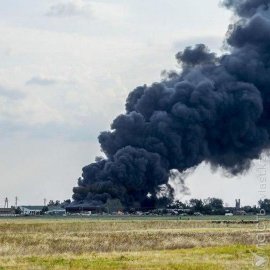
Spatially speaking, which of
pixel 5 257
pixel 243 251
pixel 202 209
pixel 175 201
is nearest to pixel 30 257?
pixel 5 257

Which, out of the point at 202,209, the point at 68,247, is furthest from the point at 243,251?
the point at 202,209

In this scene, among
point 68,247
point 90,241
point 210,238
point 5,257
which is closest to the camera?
point 5,257

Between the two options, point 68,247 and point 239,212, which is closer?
point 68,247

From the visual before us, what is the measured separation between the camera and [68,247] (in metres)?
58.6

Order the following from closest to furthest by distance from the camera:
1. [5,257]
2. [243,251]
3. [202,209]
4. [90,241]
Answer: [5,257], [243,251], [90,241], [202,209]

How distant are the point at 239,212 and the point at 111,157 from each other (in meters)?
51.9

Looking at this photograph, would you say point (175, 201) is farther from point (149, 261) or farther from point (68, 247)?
point (149, 261)

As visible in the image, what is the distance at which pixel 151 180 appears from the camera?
156 m

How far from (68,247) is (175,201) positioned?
114156 millimetres

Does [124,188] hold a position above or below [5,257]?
above

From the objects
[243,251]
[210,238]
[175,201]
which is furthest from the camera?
[175,201]

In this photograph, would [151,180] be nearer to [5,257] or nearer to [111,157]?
[111,157]

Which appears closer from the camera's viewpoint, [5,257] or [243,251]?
[5,257]

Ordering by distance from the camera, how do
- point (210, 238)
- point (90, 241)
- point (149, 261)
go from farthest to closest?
1. point (210, 238)
2. point (90, 241)
3. point (149, 261)
